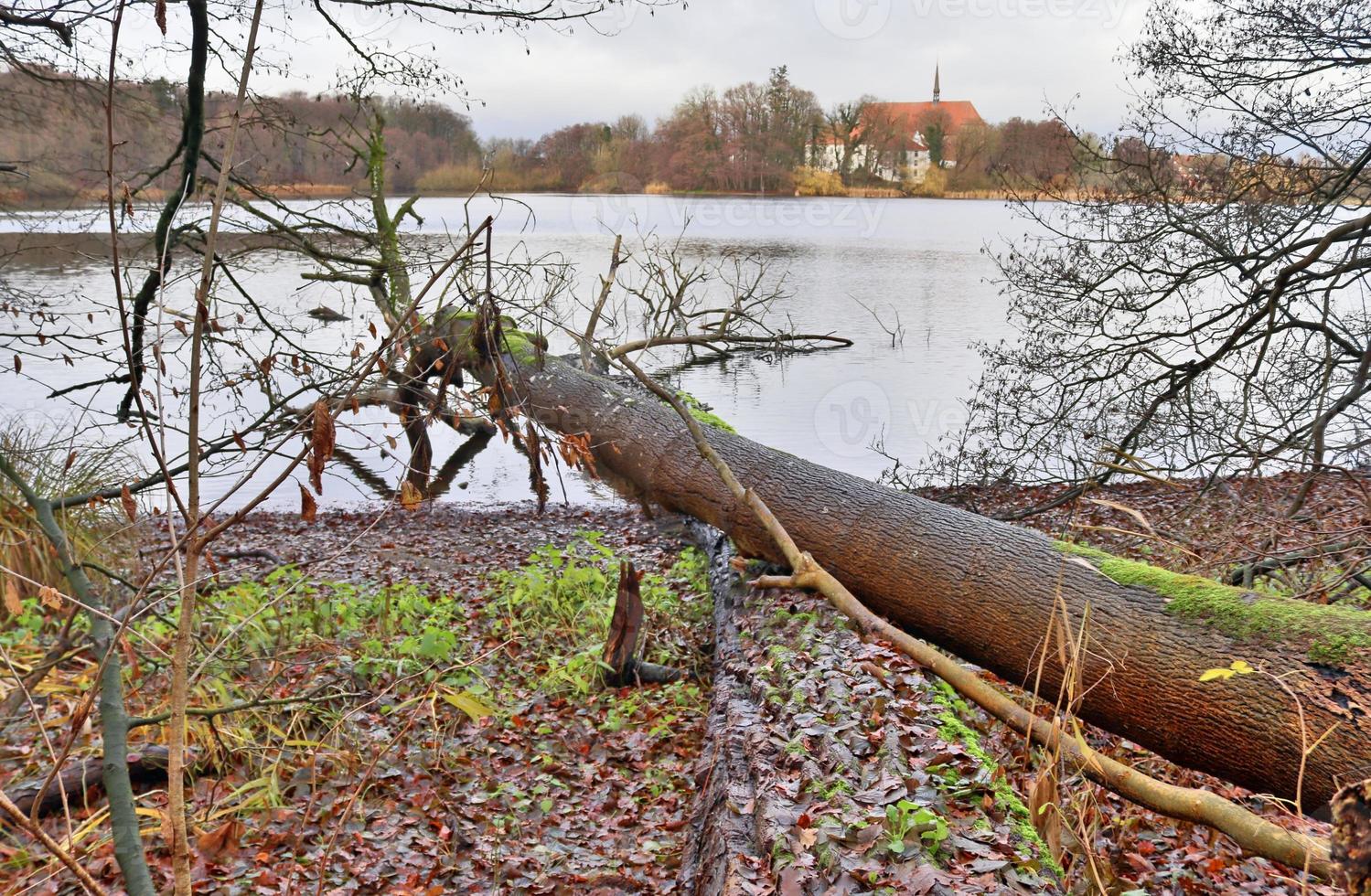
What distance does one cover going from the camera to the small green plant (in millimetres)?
3064

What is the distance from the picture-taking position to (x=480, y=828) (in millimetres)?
4316

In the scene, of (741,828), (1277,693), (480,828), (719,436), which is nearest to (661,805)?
(480,828)

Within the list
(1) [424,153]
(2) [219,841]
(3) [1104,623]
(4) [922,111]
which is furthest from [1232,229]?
(4) [922,111]

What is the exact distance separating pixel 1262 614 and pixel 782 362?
679 inches

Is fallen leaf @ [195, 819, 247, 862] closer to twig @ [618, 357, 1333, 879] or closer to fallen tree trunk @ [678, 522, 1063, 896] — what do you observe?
fallen tree trunk @ [678, 522, 1063, 896]

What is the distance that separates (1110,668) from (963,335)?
18648 mm

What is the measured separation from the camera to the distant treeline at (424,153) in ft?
18.4

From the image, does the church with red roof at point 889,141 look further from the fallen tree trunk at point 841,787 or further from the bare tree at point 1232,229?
the fallen tree trunk at point 841,787

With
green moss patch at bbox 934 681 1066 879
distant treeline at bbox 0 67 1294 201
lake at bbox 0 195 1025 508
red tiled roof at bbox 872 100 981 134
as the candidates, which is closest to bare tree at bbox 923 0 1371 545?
distant treeline at bbox 0 67 1294 201

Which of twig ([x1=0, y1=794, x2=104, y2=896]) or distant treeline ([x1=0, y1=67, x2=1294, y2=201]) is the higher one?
distant treeline ([x1=0, y1=67, x2=1294, y2=201])

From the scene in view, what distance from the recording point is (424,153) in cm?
1410

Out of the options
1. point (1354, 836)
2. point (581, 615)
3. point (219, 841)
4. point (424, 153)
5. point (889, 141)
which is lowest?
point (581, 615)

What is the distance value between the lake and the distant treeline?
1.42 ft

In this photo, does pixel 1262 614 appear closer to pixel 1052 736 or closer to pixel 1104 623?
pixel 1104 623
